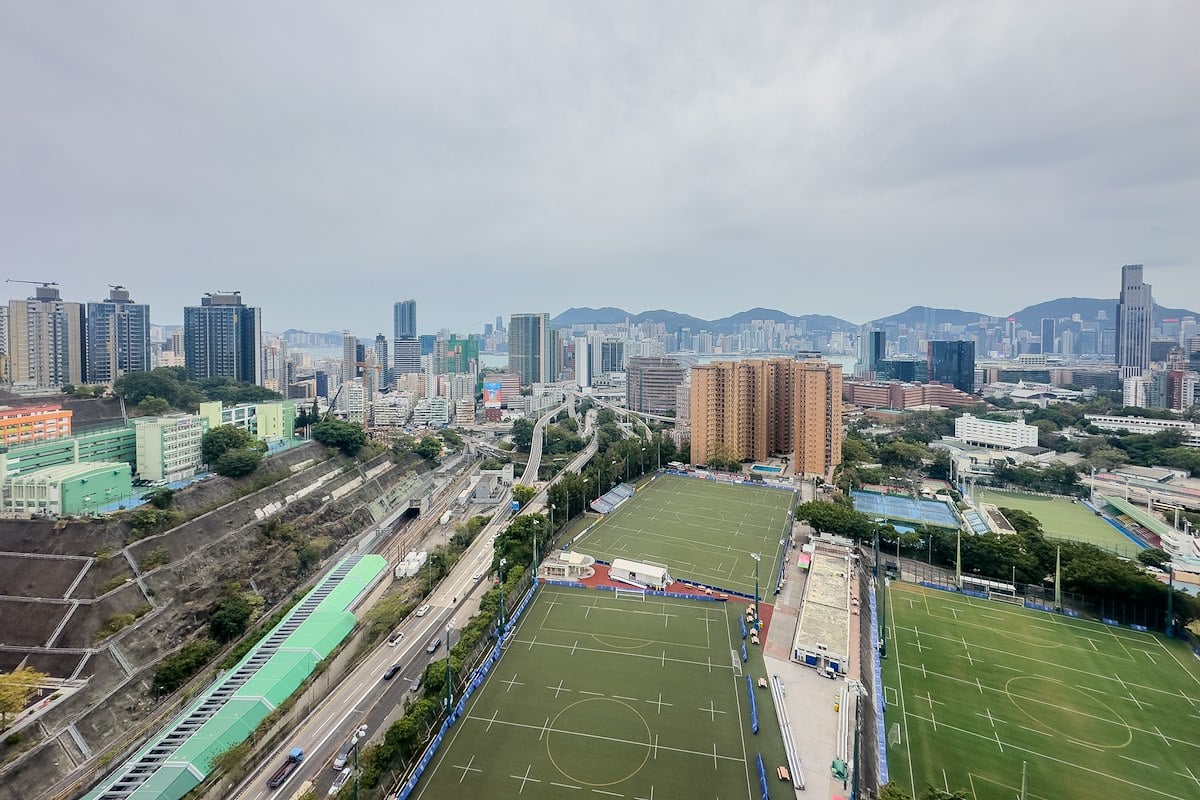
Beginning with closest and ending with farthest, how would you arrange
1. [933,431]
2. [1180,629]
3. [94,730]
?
[94,730]
[1180,629]
[933,431]

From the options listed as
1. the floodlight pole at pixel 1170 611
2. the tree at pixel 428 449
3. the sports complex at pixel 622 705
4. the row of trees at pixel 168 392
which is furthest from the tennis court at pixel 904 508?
the row of trees at pixel 168 392

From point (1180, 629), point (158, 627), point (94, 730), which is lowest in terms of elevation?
point (94, 730)

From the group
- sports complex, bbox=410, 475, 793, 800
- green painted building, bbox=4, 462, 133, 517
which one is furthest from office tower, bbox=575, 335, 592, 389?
sports complex, bbox=410, 475, 793, 800

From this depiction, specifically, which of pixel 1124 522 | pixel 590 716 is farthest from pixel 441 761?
pixel 1124 522

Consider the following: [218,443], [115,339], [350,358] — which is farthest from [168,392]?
[350,358]

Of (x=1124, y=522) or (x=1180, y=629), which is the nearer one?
(x=1180, y=629)

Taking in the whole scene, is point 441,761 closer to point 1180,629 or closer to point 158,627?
point 158,627

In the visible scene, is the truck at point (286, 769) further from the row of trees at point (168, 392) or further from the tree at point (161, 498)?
the row of trees at point (168, 392)
